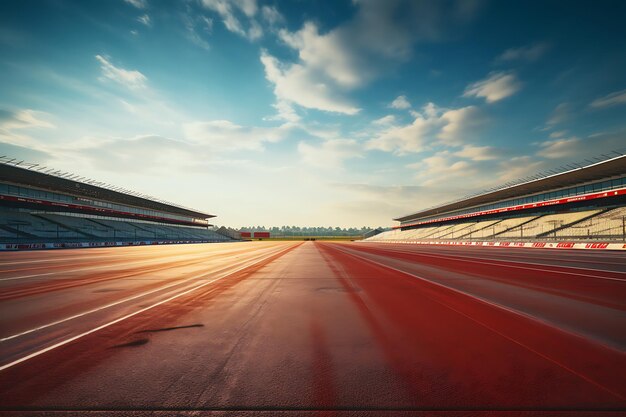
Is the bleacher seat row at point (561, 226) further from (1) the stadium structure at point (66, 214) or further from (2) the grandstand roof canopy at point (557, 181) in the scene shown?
(1) the stadium structure at point (66, 214)

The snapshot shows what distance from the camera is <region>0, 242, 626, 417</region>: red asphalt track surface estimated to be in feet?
6.63

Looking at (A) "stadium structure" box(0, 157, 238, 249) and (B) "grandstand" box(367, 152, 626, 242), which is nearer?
(B) "grandstand" box(367, 152, 626, 242)

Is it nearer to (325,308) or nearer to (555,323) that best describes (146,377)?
(325,308)

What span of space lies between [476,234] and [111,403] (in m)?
49.9

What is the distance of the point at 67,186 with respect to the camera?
3953 centimetres

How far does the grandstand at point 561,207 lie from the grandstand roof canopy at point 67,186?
59.5 m

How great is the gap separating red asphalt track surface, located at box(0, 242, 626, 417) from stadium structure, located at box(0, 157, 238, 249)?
37.5m

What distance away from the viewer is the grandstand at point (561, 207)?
87.6 ft

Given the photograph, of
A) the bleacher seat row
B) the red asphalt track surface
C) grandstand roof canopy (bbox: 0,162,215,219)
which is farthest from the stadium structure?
the bleacher seat row

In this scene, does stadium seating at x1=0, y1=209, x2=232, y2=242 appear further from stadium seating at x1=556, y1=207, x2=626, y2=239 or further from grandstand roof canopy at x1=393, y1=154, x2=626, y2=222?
grandstand roof canopy at x1=393, y1=154, x2=626, y2=222

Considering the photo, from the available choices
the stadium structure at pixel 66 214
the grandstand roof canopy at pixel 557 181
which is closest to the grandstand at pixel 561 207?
the grandstand roof canopy at pixel 557 181

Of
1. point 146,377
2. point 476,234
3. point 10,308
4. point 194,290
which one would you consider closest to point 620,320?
point 146,377

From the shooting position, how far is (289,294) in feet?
19.7

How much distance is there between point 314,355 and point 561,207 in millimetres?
46465
